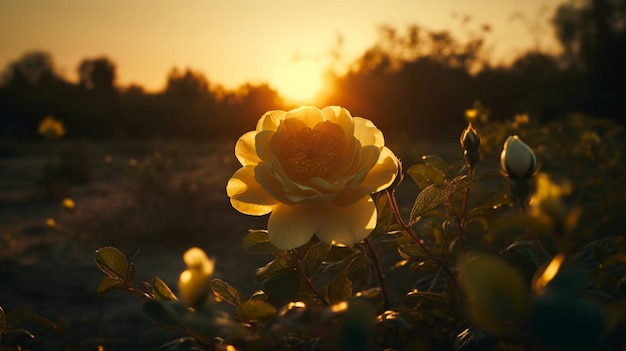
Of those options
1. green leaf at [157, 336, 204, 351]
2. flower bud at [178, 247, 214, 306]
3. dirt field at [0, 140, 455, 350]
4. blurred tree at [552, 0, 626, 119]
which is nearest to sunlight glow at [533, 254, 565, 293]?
flower bud at [178, 247, 214, 306]

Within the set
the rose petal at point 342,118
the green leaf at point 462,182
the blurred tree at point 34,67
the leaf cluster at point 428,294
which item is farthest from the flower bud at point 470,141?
the blurred tree at point 34,67

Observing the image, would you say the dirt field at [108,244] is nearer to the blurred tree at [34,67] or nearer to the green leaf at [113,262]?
the green leaf at [113,262]

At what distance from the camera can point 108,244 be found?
10.5 ft

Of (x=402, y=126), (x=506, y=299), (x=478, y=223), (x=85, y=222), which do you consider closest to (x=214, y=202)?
(x=85, y=222)

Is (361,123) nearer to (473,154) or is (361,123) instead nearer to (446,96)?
(473,154)

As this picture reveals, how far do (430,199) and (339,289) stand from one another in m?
0.18

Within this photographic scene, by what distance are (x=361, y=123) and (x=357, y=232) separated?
17cm

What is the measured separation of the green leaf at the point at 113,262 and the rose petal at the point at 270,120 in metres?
0.27

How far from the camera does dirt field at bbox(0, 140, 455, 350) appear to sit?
6.14 feet

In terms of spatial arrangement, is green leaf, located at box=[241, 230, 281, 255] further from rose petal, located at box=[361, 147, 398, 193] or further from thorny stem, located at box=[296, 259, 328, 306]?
rose petal, located at box=[361, 147, 398, 193]

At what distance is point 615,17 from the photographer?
14484 mm

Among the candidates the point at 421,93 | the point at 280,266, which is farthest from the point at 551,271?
the point at 421,93

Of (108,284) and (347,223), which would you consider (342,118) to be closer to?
(347,223)

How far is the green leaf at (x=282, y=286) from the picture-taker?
662 mm
